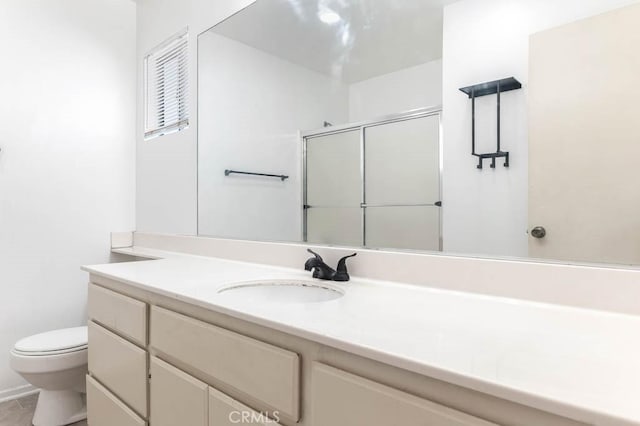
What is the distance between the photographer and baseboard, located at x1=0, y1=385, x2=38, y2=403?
2.15 meters

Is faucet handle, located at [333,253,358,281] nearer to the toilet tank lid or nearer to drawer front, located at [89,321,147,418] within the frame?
drawer front, located at [89,321,147,418]

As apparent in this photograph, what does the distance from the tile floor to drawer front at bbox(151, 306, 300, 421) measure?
1.43 metres

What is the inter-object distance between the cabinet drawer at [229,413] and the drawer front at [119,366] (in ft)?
1.33

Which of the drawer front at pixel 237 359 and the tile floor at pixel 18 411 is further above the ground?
the drawer front at pixel 237 359

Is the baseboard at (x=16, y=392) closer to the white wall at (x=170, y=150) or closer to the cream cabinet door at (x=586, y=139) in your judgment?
the white wall at (x=170, y=150)

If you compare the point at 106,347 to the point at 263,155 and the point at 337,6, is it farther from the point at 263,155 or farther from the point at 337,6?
the point at 337,6

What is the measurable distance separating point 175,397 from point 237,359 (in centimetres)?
34

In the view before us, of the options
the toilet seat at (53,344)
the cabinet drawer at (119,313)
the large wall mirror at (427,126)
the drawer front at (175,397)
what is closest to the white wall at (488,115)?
the large wall mirror at (427,126)

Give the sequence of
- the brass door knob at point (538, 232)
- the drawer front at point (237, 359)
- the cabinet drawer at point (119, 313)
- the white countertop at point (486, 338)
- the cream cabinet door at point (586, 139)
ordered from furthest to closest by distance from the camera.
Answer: the cabinet drawer at point (119, 313) < the brass door knob at point (538, 232) < the cream cabinet door at point (586, 139) < the drawer front at point (237, 359) < the white countertop at point (486, 338)

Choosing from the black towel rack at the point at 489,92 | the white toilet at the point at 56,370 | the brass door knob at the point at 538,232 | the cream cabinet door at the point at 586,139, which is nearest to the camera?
the cream cabinet door at the point at 586,139

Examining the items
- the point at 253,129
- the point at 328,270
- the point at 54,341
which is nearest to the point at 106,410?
the point at 54,341

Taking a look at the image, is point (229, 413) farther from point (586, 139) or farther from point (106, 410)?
point (586, 139)

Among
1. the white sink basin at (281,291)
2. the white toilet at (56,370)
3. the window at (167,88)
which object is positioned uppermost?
the window at (167,88)

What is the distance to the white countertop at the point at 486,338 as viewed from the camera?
48 centimetres
